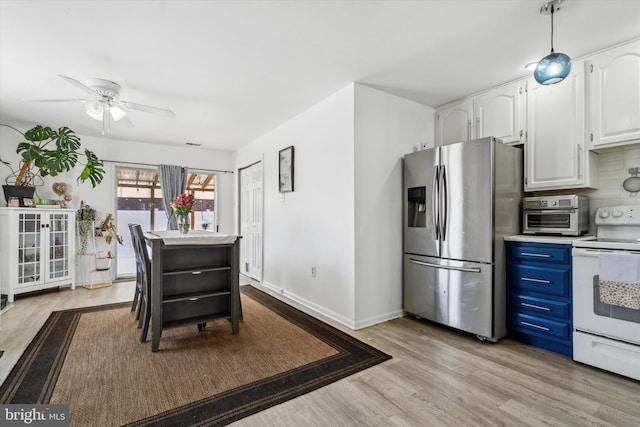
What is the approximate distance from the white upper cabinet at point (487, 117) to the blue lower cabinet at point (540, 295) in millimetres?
1123

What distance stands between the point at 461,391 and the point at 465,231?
4.48 ft

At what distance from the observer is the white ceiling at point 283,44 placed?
1.96m

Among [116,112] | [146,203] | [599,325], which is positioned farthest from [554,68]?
[146,203]

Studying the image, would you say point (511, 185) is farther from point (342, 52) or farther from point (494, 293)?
point (342, 52)

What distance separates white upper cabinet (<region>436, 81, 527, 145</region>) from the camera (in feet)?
9.66

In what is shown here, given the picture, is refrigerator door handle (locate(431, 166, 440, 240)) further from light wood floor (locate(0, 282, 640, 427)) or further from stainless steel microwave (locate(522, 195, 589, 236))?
light wood floor (locate(0, 282, 640, 427))

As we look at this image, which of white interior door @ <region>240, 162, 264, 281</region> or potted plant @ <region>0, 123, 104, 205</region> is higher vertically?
potted plant @ <region>0, 123, 104, 205</region>

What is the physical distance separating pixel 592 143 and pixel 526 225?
831mm

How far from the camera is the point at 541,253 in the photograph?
8.32 feet

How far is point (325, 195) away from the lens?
11.4 ft

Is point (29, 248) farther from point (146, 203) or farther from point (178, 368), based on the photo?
point (178, 368)

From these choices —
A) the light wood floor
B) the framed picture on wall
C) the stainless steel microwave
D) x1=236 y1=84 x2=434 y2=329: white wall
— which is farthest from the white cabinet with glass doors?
the stainless steel microwave

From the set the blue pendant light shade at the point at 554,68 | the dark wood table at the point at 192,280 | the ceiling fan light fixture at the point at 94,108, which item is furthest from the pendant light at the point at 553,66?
the ceiling fan light fixture at the point at 94,108

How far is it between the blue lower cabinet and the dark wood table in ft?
8.27
